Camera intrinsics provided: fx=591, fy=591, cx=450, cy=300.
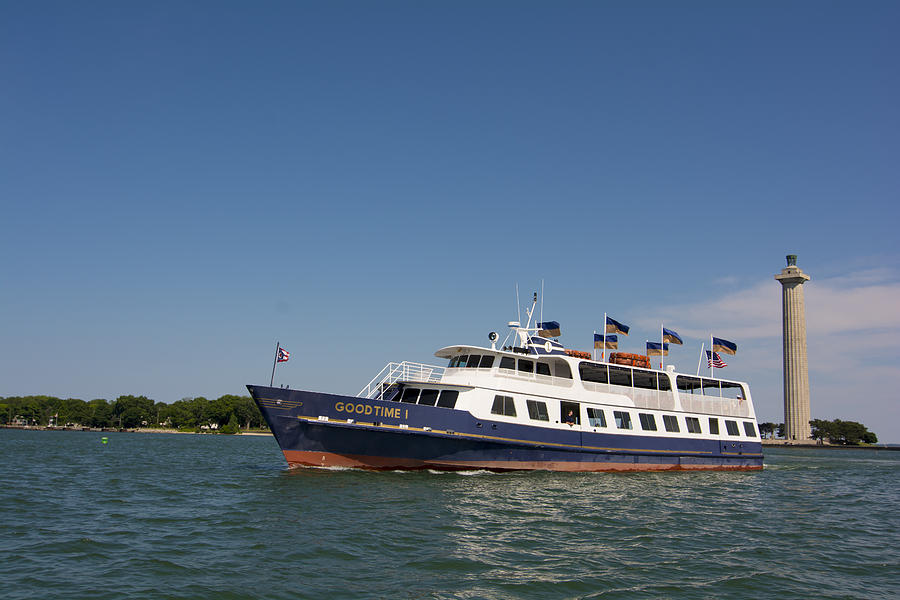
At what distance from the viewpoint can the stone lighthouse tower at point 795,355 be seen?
98188 millimetres

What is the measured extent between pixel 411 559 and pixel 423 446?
1133 cm

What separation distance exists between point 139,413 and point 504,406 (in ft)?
397

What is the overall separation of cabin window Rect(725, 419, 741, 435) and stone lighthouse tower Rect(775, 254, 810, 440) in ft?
251

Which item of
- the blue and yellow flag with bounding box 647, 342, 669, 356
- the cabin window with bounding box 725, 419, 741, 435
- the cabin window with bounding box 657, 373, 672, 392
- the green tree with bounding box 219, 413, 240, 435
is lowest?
the green tree with bounding box 219, 413, 240, 435

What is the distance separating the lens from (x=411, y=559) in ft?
36.9

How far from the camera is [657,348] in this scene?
32188 mm

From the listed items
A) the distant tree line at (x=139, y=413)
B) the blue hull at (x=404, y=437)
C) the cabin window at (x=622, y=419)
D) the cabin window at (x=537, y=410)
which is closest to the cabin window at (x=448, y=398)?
the blue hull at (x=404, y=437)

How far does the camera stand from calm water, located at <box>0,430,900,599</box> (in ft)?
32.2

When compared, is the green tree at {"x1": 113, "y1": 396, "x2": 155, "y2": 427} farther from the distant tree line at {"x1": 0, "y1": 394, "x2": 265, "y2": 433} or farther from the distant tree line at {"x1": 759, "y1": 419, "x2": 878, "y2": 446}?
the distant tree line at {"x1": 759, "y1": 419, "x2": 878, "y2": 446}

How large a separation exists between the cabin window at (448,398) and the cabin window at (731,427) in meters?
17.8

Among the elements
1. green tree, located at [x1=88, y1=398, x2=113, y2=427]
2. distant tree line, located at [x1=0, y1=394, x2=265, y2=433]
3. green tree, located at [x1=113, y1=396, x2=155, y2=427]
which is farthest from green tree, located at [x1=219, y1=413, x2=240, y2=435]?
green tree, located at [x1=88, y1=398, x2=113, y2=427]

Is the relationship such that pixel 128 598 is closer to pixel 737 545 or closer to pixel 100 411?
pixel 737 545

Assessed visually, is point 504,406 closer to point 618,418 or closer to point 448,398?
point 448,398

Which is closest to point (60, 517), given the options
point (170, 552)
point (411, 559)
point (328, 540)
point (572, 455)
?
point (170, 552)
